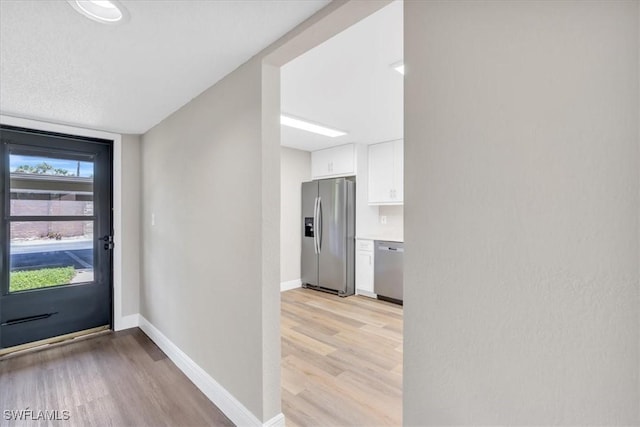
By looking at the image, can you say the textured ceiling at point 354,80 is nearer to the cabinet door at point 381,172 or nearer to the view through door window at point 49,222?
the cabinet door at point 381,172

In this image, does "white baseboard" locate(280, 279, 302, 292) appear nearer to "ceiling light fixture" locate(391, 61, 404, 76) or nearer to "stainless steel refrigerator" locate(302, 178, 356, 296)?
"stainless steel refrigerator" locate(302, 178, 356, 296)

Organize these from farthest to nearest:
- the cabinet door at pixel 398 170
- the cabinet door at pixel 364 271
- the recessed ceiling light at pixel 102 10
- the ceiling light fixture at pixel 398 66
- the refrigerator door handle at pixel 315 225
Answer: the refrigerator door handle at pixel 315 225, the cabinet door at pixel 364 271, the cabinet door at pixel 398 170, the ceiling light fixture at pixel 398 66, the recessed ceiling light at pixel 102 10

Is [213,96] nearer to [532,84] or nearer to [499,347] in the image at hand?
[532,84]

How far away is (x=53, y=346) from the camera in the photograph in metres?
2.97

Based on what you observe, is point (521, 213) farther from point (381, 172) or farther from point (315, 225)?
point (315, 225)

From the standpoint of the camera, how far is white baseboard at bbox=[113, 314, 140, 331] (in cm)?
336

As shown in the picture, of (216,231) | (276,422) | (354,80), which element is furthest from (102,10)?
(276,422)

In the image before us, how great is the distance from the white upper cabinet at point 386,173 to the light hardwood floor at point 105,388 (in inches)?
135

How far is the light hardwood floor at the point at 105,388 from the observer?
193 centimetres

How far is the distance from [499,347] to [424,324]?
21 centimetres

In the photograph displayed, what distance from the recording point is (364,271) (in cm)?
461

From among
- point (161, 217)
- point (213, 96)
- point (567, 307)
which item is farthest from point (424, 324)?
point (161, 217)

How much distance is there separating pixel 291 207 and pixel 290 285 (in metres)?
1.31

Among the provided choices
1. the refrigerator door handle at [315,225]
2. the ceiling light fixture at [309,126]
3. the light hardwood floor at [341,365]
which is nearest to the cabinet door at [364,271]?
the light hardwood floor at [341,365]
